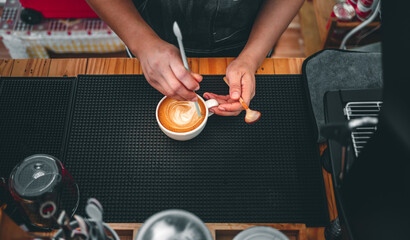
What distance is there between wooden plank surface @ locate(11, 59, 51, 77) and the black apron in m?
→ 0.47

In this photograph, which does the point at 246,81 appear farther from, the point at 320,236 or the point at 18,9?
the point at 18,9

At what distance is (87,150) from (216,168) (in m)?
0.45

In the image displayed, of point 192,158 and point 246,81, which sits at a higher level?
point 246,81

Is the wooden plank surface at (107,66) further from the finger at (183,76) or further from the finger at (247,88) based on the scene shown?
the finger at (247,88)

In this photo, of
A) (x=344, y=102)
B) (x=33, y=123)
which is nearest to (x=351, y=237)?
(x=344, y=102)

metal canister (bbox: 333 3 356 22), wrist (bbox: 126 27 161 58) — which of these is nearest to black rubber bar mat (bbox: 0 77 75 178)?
wrist (bbox: 126 27 161 58)

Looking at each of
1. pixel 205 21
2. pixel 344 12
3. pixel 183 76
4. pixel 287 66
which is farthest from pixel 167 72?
pixel 344 12

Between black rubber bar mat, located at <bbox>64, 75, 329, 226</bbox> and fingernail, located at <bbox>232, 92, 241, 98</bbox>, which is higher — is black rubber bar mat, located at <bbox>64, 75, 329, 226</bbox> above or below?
below

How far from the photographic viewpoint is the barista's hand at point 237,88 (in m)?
0.95

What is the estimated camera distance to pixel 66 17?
2080mm

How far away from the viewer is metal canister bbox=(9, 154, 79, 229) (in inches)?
30.4

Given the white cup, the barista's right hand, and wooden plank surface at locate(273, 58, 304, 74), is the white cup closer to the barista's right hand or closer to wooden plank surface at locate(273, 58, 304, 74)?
the barista's right hand

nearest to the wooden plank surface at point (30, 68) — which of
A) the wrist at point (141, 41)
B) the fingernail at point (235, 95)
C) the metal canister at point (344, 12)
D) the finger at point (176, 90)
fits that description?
the wrist at point (141, 41)

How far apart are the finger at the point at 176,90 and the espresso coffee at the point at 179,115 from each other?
3 cm
